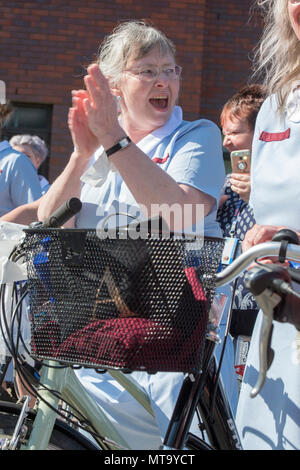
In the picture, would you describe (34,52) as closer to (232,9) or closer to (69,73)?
(69,73)

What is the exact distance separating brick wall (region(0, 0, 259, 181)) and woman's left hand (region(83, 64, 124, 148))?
23.0 feet

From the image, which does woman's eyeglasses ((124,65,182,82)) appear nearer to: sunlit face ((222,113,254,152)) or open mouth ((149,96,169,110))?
open mouth ((149,96,169,110))

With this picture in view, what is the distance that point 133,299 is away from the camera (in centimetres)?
170

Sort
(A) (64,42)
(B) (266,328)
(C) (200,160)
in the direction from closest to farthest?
(B) (266,328), (C) (200,160), (A) (64,42)

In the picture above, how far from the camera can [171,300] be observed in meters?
1.69

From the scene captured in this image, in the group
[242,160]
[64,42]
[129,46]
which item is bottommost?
[242,160]

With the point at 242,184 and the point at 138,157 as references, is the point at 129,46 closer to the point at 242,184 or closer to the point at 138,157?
the point at 138,157

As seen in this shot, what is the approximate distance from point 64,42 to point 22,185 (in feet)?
16.5

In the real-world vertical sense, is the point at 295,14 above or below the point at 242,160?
above

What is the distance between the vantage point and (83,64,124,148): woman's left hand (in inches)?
81.0

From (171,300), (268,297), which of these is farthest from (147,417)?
(268,297)

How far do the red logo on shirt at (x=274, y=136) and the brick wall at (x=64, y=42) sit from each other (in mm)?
7154

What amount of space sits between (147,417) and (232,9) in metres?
7.97

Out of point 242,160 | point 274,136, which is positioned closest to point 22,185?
point 242,160
